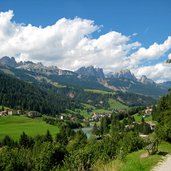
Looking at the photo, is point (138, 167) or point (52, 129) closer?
point (138, 167)

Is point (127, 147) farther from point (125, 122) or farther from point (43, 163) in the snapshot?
point (125, 122)

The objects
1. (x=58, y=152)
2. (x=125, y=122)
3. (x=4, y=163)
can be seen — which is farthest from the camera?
(x=125, y=122)

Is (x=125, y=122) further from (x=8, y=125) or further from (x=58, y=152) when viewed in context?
(x=58, y=152)

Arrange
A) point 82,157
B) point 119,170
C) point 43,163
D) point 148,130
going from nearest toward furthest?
point 119,170, point 82,157, point 43,163, point 148,130

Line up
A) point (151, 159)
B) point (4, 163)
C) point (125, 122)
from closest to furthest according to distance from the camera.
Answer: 1. point (151, 159)
2. point (4, 163)
3. point (125, 122)

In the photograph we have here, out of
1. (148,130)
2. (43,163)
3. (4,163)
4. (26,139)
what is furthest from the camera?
(148,130)

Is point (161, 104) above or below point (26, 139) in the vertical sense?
above

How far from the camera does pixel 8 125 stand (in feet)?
652

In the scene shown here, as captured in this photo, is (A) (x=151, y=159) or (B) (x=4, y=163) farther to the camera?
(B) (x=4, y=163)

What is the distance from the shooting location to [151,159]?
1003 inches

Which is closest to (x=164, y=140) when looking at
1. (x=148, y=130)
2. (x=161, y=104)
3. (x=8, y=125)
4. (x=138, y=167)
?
(x=138, y=167)

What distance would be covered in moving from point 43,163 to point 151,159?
23250mm

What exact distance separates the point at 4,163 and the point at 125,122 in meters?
152

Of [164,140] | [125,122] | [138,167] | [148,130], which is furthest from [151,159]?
[125,122]
